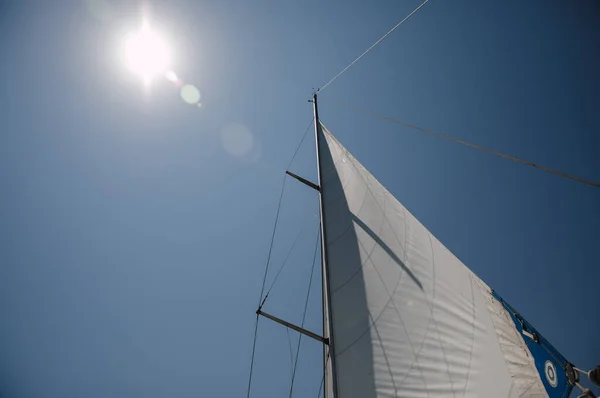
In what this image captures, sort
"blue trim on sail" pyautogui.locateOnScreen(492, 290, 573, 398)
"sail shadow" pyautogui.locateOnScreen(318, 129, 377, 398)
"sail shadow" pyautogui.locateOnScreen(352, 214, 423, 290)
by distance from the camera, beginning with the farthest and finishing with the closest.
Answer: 1. "sail shadow" pyautogui.locateOnScreen(352, 214, 423, 290)
2. "blue trim on sail" pyautogui.locateOnScreen(492, 290, 573, 398)
3. "sail shadow" pyautogui.locateOnScreen(318, 129, 377, 398)

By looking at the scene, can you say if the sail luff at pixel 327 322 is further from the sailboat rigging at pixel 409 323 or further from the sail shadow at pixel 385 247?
the sail shadow at pixel 385 247

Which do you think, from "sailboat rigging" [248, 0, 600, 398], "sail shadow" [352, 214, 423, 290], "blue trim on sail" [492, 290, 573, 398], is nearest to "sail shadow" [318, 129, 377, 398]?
"sailboat rigging" [248, 0, 600, 398]

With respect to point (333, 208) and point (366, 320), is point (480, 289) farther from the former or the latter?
point (333, 208)

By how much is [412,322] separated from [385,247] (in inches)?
46.0

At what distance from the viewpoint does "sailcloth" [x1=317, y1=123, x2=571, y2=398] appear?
10.7 feet

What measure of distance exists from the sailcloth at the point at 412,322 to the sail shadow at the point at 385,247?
2cm

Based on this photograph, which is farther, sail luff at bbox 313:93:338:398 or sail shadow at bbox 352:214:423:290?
sail shadow at bbox 352:214:423:290

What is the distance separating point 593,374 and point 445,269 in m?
2.68

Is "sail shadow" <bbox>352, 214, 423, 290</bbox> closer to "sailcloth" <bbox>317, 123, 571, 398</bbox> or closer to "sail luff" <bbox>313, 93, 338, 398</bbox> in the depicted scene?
"sailcloth" <bbox>317, 123, 571, 398</bbox>

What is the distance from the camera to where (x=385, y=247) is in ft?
14.4

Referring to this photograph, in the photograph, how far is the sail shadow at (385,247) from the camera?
414 cm

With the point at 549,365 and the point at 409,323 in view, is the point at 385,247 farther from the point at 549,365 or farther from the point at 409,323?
the point at 549,365

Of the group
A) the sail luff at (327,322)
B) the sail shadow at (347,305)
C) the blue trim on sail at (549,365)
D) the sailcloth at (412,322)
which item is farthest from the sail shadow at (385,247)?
the blue trim on sail at (549,365)

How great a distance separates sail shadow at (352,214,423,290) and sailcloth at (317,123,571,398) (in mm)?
17
